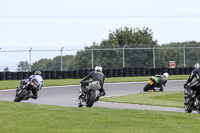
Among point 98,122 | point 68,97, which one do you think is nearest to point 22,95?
point 68,97

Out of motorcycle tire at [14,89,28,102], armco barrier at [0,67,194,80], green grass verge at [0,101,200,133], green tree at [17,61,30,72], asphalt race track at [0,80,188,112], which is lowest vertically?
asphalt race track at [0,80,188,112]

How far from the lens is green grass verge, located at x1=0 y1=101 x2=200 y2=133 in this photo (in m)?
7.40

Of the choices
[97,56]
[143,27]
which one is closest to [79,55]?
[97,56]

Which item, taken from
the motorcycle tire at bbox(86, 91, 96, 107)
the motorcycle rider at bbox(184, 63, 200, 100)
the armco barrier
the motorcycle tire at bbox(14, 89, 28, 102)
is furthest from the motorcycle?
the armco barrier

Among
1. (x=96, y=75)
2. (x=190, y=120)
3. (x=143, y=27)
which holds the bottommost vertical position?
(x=190, y=120)

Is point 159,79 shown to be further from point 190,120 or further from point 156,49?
point 156,49

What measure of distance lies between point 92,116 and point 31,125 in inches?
63.1

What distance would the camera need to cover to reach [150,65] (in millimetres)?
36938

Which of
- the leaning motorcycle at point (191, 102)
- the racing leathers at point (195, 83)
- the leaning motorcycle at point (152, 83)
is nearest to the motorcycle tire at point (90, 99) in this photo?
the leaning motorcycle at point (191, 102)

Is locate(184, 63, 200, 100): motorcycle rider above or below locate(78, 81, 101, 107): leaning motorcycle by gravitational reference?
above

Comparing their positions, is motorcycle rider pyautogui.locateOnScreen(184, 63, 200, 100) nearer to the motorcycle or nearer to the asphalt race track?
the asphalt race track

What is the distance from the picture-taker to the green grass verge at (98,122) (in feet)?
24.3

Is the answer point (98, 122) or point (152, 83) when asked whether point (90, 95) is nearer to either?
point (98, 122)

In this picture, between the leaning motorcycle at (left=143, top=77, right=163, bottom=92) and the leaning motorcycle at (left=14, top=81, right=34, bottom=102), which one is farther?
the leaning motorcycle at (left=143, top=77, right=163, bottom=92)
